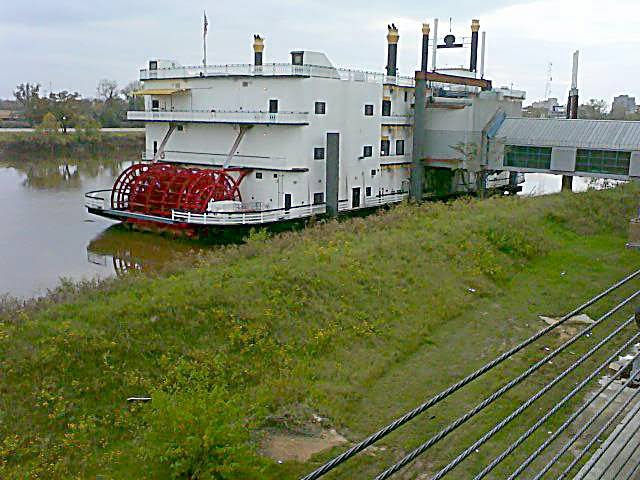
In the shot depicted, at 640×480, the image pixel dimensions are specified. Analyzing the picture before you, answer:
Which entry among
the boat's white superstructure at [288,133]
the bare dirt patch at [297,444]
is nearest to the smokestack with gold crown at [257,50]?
the boat's white superstructure at [288,133]

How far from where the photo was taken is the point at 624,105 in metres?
99.3

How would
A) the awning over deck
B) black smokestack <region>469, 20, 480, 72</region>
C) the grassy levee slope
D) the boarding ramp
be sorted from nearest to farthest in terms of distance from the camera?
the grassy levee slope, the boarding ramp, the awning over deck, black smokestack <region>469, 20, 480, 72</region>

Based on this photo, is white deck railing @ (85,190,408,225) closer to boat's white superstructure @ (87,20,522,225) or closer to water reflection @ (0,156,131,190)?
boat's white superstructure @ (87,20,522,225)

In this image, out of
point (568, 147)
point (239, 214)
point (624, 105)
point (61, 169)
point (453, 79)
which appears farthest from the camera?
point (624, 105)

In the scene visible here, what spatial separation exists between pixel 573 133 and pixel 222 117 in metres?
15.3

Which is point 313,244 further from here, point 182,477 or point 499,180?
point 499,180

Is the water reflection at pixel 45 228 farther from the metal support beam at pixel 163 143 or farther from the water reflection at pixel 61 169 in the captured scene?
the metal support beam at pixel 163 143

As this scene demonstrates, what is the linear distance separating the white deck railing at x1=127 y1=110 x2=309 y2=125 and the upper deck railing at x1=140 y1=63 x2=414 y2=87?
154 cm

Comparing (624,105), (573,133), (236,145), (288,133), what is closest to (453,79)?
(573,133)

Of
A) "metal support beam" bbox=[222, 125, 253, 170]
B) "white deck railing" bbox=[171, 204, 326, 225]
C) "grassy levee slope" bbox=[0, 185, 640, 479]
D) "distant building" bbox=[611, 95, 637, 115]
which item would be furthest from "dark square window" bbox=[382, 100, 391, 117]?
"distant building" bbox=[611, 95, 637, 115]

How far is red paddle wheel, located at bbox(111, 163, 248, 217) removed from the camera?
24.8 m

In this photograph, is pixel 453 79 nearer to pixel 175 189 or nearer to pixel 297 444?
pixel 175 189

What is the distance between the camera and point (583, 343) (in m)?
11.3

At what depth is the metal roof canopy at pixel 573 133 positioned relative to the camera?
2809 centimetres
